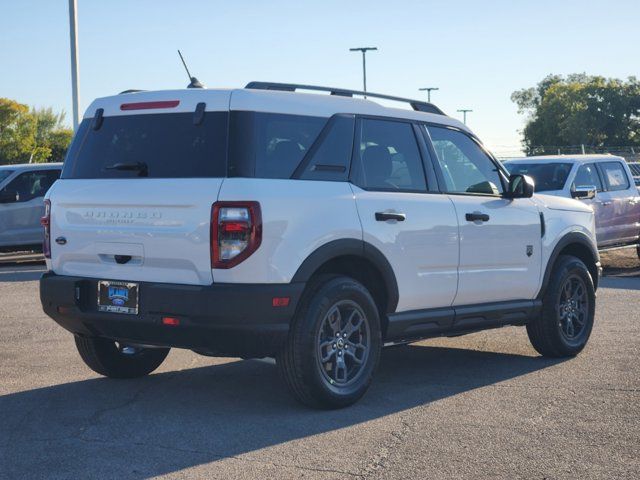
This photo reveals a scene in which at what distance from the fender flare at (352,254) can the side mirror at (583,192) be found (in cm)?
908

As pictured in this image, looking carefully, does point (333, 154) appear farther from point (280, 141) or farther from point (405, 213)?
point (405, 213)

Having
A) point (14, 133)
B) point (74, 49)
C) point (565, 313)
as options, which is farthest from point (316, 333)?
point (14, 133)

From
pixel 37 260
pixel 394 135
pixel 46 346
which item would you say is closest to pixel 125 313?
pixel 394 135

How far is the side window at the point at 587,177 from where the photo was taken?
1608 cm

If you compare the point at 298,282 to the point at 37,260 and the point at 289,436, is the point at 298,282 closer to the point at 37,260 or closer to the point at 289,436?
the point at 289,436

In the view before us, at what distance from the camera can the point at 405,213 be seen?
7082mm

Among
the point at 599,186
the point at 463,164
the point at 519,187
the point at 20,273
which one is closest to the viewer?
the point at 463,164

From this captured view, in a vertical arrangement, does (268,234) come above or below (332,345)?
above

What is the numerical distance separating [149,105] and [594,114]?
376 ft

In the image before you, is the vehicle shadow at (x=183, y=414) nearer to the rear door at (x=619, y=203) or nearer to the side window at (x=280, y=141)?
the side window at (x=280, y=141)

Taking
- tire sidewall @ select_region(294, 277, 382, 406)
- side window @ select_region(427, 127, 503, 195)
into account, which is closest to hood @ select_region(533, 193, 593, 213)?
side window @ select_region(427, 127, 503, 195)

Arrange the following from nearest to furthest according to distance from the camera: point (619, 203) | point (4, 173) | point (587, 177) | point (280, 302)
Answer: point (280, 302) < point (587, 177) < point (619, 203) < point (4, 173)

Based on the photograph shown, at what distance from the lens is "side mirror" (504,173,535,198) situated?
814 cm

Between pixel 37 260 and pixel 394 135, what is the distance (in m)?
14.1
